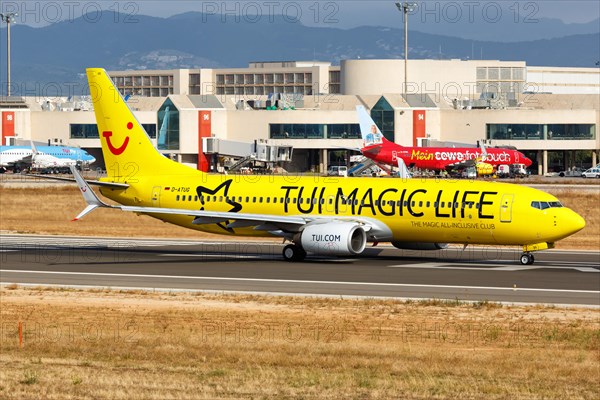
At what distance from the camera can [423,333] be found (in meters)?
33.6

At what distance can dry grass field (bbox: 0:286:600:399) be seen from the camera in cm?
2519

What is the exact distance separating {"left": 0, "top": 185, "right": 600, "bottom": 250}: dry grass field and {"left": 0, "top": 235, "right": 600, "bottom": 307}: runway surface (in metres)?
8.04

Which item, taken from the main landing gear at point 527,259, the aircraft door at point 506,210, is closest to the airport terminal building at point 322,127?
the main landing gear at point 527,259

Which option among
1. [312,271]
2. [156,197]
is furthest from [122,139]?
[312,271]

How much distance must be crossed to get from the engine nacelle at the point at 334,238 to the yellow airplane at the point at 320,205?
0.15 ft

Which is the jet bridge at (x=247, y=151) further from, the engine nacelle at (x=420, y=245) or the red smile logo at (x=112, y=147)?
the engine nacelle at (x=420, y=245)

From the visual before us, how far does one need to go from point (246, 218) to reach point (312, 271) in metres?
4.98

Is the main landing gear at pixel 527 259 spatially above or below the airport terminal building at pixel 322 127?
below

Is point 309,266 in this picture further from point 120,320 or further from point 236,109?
point 236,109

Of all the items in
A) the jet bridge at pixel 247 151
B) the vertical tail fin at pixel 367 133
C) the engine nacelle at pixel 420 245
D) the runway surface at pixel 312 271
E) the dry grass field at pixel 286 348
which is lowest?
the dry grass field at pixel 286 348

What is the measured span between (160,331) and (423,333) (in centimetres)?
769

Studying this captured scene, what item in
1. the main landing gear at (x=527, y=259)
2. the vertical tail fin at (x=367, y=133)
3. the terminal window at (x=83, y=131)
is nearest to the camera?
the main landing gear at (x=527, y=259)

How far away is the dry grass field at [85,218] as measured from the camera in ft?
238

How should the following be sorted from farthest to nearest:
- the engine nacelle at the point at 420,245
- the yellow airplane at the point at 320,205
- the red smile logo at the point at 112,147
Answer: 1. the red smile logo at the point at 112,147
2. the engine nacelle at the point at 420,245
3. the yellow airplane at the point at 320,205
